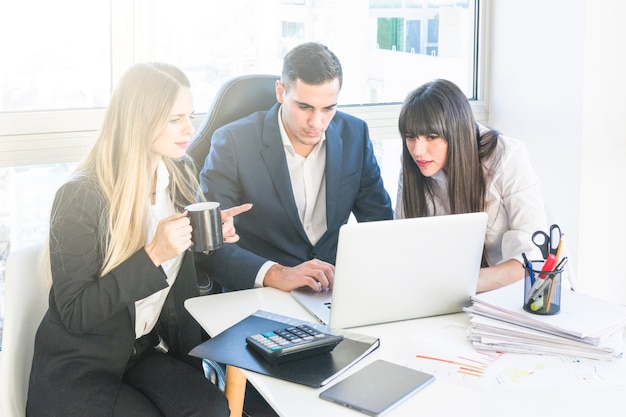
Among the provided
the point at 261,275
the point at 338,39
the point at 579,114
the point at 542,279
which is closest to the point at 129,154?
the point at 261,275

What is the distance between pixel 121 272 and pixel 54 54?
113 cm

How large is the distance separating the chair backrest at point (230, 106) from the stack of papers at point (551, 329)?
1.14 meters

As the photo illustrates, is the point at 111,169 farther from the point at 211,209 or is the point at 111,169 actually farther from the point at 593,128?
the point at 593,128

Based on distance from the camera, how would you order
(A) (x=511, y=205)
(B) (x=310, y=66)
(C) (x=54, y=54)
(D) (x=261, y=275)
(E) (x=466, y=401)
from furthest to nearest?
(C) (x=54, y=54) < (B) (x=310, y=66) < (A) (x=511, y=205) < (D) (x=261, y=275) < (E) (x=466, y=401)

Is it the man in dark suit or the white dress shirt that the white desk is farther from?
the white dress shirt

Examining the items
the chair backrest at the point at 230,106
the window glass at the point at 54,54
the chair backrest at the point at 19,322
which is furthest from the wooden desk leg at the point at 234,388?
the window glass at the point at 54,54

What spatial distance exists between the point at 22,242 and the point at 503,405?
1899 mm

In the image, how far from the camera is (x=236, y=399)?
5.87 ft

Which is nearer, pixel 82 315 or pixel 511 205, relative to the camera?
pixel 82 315

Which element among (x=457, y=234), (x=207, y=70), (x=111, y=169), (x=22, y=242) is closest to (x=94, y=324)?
(x=111, y=169)

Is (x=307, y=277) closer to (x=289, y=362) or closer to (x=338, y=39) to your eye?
(x=289, y=362)

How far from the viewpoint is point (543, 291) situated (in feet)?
4.99

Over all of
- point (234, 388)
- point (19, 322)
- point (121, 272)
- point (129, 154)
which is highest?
point (129, 154)

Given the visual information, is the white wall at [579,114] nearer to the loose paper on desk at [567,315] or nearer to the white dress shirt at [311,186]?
the white dress shirt at [311,186]
